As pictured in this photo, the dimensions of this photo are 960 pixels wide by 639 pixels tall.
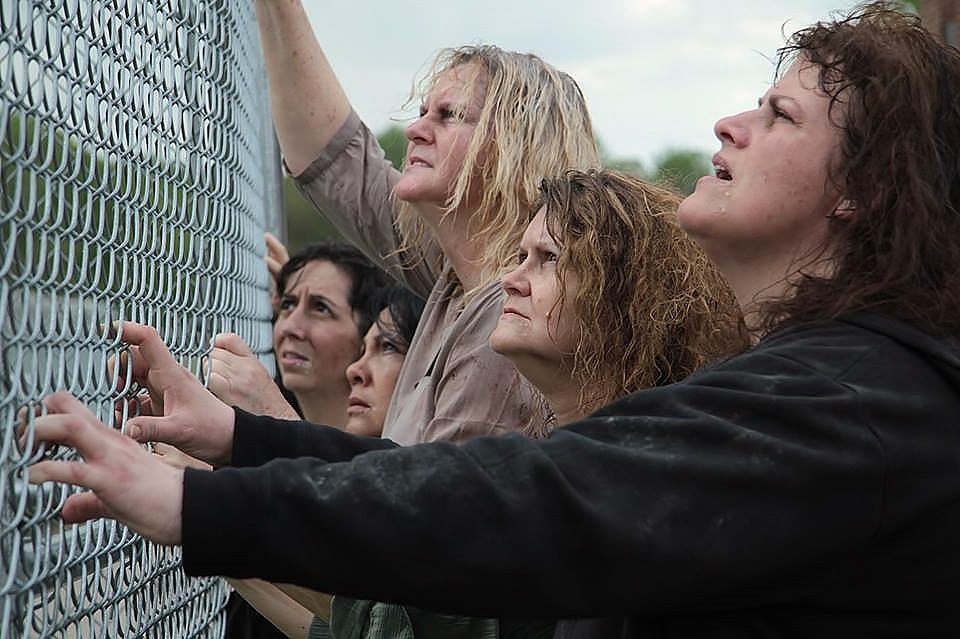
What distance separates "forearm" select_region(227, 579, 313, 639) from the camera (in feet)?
10.1

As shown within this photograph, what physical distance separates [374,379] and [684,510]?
276 centimetres

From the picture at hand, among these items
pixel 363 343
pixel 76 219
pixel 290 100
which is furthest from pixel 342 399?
pixel 76 219

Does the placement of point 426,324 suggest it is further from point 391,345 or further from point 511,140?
point 391,345

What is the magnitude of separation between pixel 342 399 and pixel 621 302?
216 centimetres

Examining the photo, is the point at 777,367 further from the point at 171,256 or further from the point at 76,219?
the point at 171,256

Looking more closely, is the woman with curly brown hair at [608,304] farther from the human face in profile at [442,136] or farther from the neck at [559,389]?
the human face in profile at [442,136]

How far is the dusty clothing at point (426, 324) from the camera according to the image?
2762 mm

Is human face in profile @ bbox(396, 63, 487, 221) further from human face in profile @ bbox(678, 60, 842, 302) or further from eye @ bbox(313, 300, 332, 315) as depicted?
eye @ bbox(313, 300, 332, 315)

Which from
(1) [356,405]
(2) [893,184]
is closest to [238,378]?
(1) [356,405]

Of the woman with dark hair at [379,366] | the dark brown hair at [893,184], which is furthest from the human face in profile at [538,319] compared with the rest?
the woman with dark hair at [379,366]

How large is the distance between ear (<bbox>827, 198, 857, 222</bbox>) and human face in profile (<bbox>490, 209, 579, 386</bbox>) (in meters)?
0.75

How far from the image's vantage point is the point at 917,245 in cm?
188

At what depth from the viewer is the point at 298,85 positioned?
11.4 ft

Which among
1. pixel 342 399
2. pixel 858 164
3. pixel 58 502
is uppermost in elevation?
pixel 858 164
